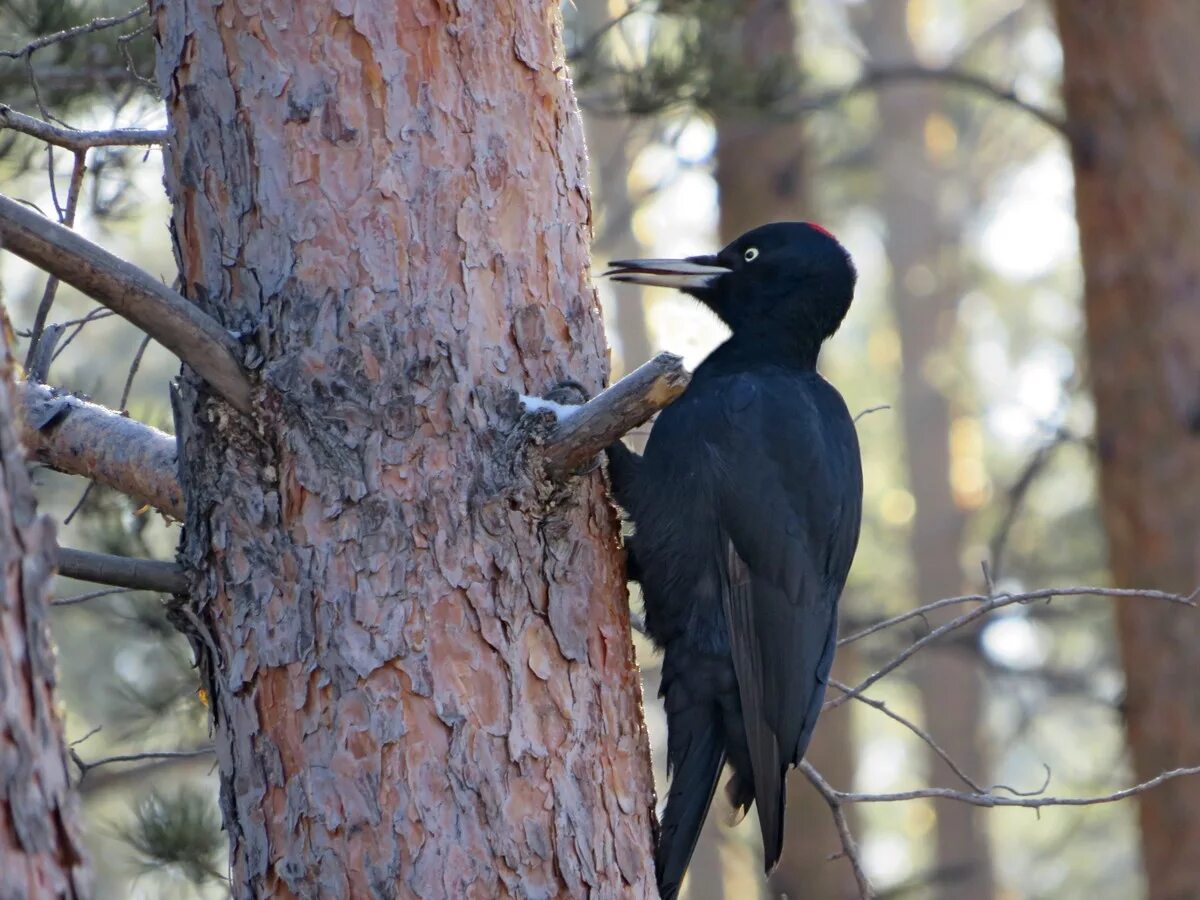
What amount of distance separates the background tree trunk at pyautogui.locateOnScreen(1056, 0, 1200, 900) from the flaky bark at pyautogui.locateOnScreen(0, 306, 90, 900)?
170 inches

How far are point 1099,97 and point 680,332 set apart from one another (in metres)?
2.11

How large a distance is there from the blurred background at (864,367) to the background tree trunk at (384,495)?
0.44 metres

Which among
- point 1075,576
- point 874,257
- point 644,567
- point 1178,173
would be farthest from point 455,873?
point 874,257

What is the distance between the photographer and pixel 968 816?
10.2 meters

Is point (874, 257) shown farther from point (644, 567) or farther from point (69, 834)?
point (69, 834)

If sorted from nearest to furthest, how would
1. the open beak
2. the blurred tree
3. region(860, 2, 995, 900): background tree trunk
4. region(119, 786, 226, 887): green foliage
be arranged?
the open beak
region(119, 786, 226, 887): green foliage
the blurred tree
region(860, 2, 995, 900): background tree trunk

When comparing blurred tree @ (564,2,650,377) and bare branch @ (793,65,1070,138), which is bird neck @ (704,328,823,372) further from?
blurred tree @ (564,2,650,377)

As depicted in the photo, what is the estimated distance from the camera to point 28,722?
54.7 inches

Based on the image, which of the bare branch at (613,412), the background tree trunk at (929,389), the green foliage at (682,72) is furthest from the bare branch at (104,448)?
the background tree trunk at (929,389)

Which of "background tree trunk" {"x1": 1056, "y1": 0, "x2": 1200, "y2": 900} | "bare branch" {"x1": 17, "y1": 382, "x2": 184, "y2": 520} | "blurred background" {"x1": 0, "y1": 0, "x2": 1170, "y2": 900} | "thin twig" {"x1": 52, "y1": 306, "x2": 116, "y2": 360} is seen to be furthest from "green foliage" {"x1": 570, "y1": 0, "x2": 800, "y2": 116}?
"bare branch" {"x1": 17, "y1": 382, "x2": 184, "y2": 520}

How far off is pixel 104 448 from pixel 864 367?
14392 millimetres

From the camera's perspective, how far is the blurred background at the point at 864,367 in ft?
13.4

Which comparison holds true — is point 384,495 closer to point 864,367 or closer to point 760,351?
point 760,351

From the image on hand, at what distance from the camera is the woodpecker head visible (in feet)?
12.1
